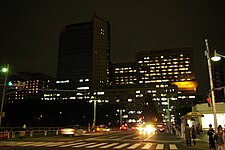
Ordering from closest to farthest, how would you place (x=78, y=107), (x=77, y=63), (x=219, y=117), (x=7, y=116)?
1. (x=219, y=117)
2. (x=7, y=116)
3. (x=78, y=107)
4. (x=77, y=63)

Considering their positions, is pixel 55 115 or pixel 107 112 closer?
pixel 55 115

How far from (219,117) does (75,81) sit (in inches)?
6466

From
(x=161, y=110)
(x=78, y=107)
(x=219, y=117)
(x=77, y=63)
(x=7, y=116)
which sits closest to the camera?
(x=219, y=117)

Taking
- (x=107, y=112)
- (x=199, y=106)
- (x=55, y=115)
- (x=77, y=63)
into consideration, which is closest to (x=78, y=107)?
(x=55, y=115)

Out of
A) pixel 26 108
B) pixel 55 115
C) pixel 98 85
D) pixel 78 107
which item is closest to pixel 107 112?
pixel 78 107

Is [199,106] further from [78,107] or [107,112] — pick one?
[107,112]

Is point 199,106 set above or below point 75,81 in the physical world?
below

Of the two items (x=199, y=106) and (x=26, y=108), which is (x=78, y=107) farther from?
(x=199, y=106)

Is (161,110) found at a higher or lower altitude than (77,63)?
lower

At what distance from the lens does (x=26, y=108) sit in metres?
82.0

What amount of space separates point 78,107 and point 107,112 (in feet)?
56.2

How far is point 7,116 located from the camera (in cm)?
7956

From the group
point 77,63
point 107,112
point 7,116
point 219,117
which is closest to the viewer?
point 219,117

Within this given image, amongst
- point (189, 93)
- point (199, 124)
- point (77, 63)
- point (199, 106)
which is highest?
point (77, 63)
